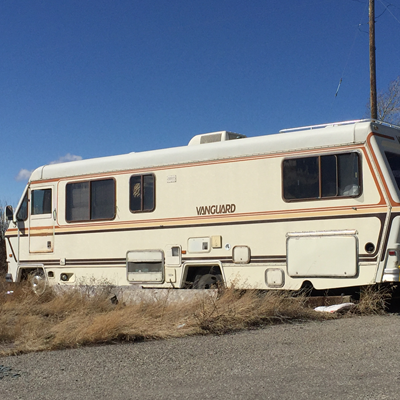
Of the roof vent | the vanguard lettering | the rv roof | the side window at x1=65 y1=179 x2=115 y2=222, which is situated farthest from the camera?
the side window at x1=65 y1=179 x2=115 y2=222

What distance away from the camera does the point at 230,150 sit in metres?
10.1

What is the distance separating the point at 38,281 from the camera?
12.4 m

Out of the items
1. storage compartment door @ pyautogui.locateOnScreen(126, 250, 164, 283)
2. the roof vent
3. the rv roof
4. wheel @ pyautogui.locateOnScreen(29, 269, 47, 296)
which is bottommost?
wheel @ pyautogui.locateOnScreen(29, 269, 47, 296)

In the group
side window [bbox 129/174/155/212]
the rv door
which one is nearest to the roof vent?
side window [bbox 129/174/155/212]

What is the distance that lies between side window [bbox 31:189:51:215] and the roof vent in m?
3.52

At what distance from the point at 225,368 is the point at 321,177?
14.1 feet

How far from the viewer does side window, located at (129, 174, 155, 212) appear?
35.7ft

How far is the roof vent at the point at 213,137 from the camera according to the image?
10.6 metres

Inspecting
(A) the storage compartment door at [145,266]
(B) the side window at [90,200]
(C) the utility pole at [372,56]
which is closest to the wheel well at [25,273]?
(B) the side window at [90,200]

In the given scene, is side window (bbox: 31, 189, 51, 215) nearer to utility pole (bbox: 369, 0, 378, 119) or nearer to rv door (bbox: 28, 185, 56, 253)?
rv door (bbox: 28, 185, 56, 253)

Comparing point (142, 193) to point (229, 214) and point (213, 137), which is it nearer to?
point (213, 137)

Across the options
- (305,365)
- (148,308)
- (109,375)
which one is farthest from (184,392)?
(148,308)

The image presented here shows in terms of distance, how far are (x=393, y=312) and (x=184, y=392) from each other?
551 cm

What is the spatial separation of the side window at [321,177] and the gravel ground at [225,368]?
2317 millimetres
